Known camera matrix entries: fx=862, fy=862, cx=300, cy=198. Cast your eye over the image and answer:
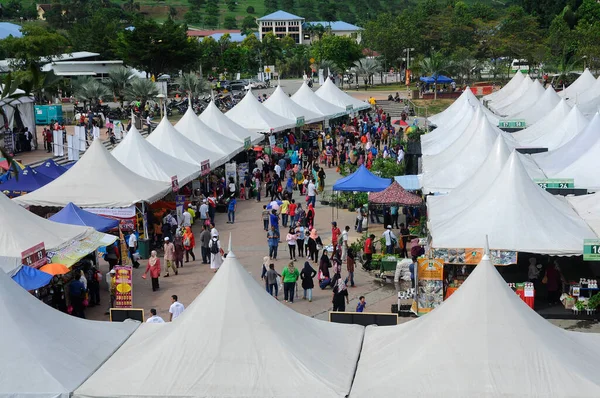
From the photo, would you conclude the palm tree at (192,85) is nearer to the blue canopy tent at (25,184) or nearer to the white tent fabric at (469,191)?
the blue canopy tent at (25,184)

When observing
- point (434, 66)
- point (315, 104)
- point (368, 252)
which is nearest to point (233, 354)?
point (368, 252)

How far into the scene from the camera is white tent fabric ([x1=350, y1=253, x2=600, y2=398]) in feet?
33.0

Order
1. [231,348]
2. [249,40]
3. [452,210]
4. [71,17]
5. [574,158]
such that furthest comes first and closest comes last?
[71,17] → [249,40] → [574,158] → [452,210] → [231,348]

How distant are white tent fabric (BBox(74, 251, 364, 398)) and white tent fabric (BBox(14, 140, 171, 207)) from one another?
34.6 feet

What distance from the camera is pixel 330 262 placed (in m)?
19.8

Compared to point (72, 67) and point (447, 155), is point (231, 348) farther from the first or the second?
point (72, 67)

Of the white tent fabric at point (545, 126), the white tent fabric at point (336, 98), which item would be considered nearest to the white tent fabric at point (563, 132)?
the white tent fabric at point (545, 126)

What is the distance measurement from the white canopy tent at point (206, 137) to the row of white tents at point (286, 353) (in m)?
18.1

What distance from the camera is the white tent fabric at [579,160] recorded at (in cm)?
2186

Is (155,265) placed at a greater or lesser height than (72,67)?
lesser

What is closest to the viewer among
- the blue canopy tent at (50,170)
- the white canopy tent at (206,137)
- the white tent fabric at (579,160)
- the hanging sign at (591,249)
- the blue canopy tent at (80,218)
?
the hanging sign at (591,249)

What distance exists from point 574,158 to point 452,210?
6330 mm

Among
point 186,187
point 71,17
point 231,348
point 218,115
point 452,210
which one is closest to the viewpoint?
point 231,348

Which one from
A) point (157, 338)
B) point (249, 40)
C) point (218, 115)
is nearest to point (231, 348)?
point (157, 338)
